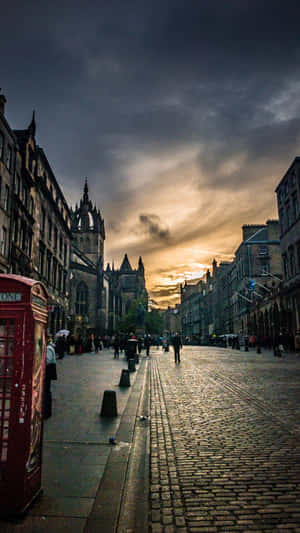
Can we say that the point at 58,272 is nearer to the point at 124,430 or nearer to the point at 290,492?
the point at 124,430

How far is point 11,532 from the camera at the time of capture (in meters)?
3.30

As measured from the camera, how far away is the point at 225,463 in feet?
16.9

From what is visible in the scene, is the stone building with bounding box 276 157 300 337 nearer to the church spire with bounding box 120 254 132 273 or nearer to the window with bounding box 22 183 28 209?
the window with bounding box 22 183 28 209

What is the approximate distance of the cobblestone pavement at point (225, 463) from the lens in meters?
3.68

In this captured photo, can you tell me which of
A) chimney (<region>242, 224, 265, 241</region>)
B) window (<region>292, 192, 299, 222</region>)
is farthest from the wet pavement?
chimney (<region>242, 224, 265, 241</region>)

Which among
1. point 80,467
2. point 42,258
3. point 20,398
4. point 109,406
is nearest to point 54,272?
point 42,258

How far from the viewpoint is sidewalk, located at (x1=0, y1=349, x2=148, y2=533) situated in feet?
11.5

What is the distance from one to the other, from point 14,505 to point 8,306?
186 cm

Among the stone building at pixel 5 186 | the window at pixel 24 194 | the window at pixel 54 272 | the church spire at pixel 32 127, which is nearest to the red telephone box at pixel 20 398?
the stone building at pixel 5 186

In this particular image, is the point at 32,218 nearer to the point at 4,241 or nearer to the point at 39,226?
the point at 39,226

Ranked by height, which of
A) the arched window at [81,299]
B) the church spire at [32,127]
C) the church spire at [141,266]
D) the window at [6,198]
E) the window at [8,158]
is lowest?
the arched window at [81,299]

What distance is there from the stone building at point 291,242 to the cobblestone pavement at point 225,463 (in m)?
26.1

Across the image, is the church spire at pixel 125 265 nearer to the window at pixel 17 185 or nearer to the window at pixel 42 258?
the window at pixel 42 258

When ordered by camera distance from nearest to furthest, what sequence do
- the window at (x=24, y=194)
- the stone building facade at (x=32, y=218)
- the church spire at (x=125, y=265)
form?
1. the stone building facade at (x=32, y=218)
2. the window at (x=24, y=194)
3. the church spire at (x=125, y=265)
